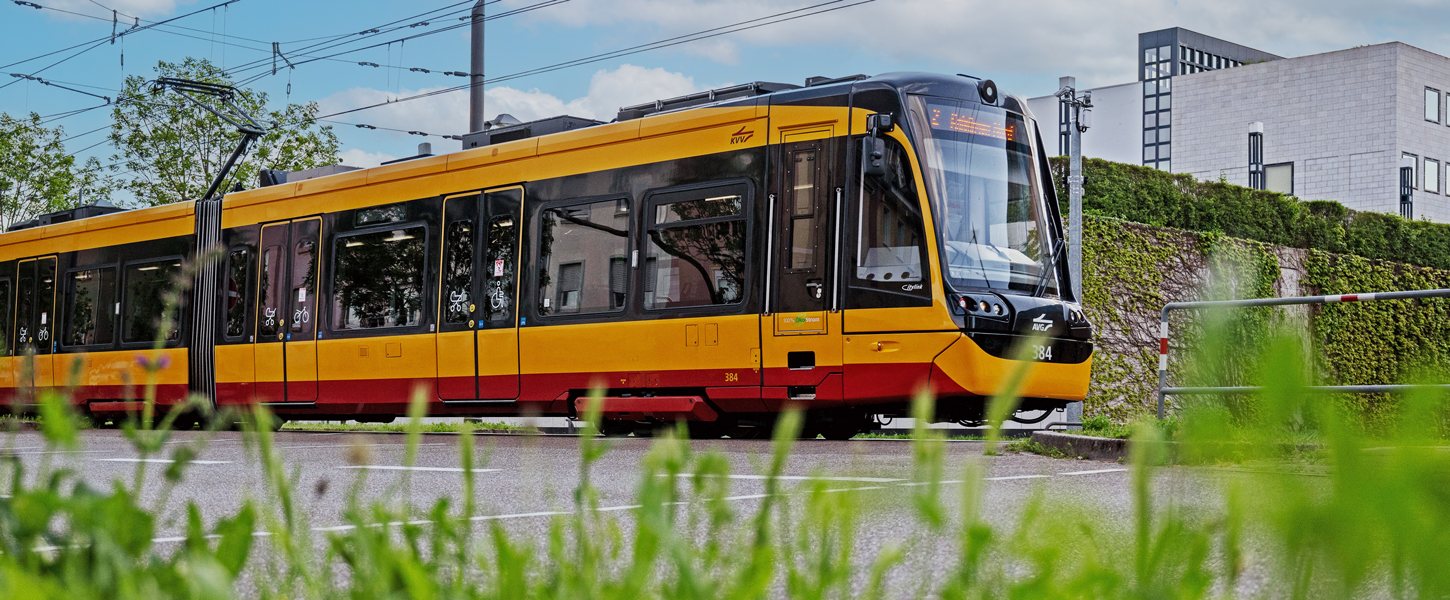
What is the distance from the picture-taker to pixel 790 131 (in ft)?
30.8

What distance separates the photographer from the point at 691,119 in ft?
32.8

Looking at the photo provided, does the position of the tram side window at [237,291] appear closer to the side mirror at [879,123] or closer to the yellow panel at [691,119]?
the yellow panel at [691,119]

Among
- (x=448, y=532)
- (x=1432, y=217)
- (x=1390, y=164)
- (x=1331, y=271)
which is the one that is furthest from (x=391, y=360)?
(x=1432, y=217)

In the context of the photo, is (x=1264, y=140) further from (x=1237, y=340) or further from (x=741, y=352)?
(x=1237, y=340)

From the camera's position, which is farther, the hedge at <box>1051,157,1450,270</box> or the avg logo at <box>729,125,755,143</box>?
the hedge at <box>1051,157,1450,270</box>

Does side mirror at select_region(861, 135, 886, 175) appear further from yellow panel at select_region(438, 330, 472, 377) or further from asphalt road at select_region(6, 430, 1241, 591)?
yellow panel at select_region(438, 330, 472, 377)

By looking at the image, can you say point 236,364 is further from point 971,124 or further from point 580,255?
point 971,124

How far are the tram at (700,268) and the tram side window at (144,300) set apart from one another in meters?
1.97

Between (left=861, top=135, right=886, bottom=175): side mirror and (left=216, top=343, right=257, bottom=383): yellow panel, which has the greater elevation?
(left=861, top=135, right=886, bottom=175): side mirror

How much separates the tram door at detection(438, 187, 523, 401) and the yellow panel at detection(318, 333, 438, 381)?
175mm

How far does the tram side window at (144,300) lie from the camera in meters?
14.5

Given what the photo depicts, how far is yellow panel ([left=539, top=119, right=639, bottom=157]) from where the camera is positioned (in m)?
10.4

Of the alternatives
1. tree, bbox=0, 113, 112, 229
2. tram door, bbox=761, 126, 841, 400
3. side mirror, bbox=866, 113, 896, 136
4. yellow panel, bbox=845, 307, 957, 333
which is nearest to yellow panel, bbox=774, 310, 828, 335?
tram door, bbox=761, 126, 841, 400

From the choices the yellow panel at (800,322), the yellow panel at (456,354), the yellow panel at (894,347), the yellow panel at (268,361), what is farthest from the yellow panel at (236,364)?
the yellow panel at (894,347)
